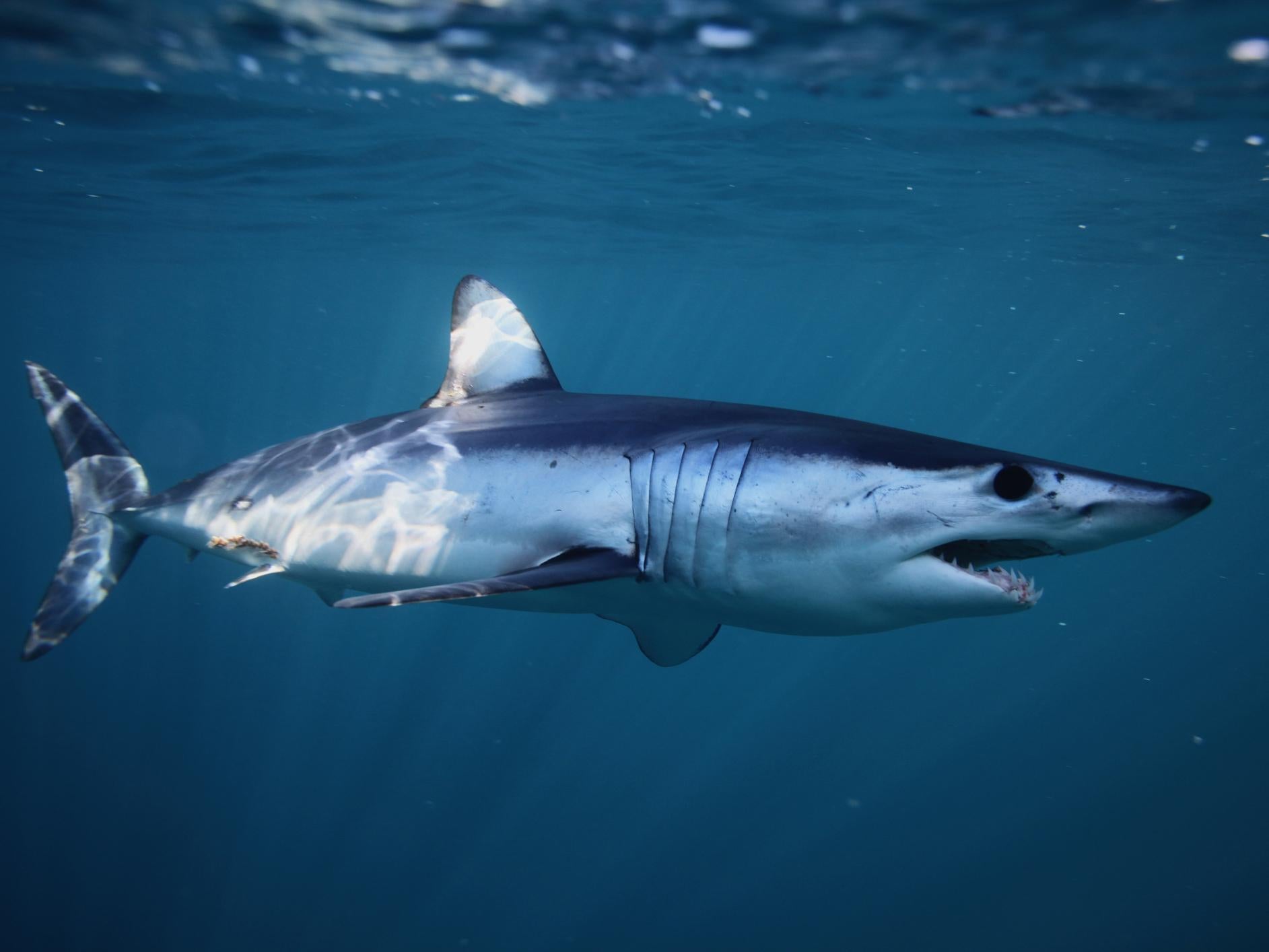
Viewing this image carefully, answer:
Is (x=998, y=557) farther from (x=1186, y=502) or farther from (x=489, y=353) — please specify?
(x=489, y=353)

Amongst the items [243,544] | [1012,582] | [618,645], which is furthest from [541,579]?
[618,645]

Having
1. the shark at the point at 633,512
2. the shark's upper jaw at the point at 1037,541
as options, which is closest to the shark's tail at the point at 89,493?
the shark at the point at 633,512

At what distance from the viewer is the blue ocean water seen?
10414 mm

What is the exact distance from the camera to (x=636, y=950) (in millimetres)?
14625

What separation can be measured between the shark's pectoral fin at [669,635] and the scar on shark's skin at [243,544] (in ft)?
6.74

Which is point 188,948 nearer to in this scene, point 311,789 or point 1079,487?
point 311,789

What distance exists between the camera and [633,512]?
3432mm

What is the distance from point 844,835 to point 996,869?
3.26 metres

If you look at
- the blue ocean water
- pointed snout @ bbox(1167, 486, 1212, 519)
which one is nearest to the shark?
pointed snout @ bbox(1167, 486, 1212, 519)

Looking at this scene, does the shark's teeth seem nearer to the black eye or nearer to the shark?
the shark

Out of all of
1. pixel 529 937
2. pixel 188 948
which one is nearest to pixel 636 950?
pixel 529 937

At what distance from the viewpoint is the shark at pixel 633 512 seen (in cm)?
273

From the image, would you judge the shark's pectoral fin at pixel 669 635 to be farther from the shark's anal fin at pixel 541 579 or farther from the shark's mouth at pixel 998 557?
the shark's mouth at pixel 998 557

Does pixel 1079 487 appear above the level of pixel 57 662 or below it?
above
